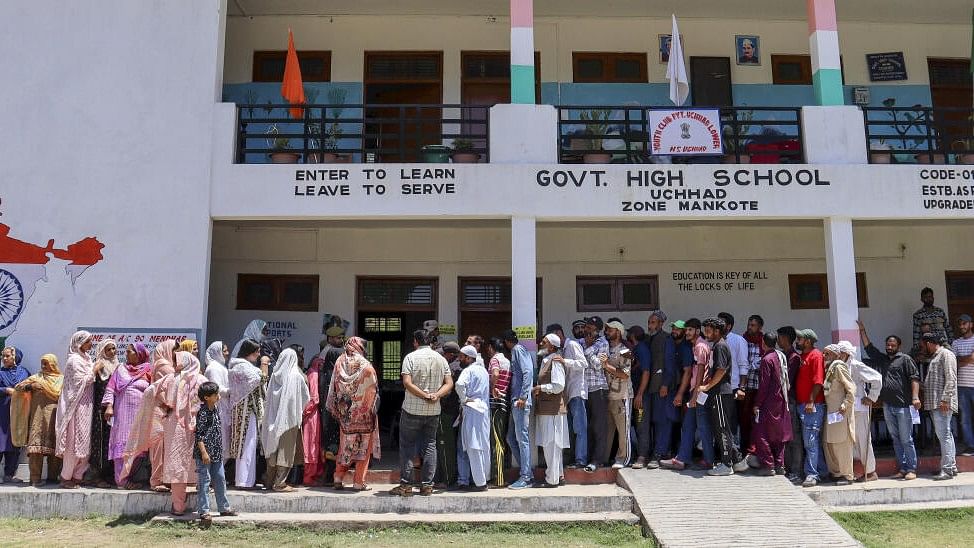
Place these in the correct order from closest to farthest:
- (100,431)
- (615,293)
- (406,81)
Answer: (100,431) < (615,293) < (406,81)

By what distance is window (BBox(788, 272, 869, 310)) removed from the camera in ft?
35.5

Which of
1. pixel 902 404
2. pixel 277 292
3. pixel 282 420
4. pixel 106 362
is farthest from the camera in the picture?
pixel 277 292

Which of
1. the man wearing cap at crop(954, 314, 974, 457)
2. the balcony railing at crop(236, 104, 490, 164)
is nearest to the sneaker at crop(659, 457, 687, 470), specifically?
the man wearing cap at crop(954, 314, 974, 457)

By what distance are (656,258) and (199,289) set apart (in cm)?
621

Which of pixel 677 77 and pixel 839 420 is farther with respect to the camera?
pixel 677 77

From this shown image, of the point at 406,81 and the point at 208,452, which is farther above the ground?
the point at 406,81

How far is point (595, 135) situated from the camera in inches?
352

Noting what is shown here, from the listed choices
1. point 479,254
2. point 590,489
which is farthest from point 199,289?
point 590,489

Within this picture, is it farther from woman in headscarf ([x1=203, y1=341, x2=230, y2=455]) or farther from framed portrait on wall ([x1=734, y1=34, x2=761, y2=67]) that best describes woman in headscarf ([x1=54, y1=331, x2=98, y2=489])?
framed portrait on wall ([x1=734, y1=34, x2=761, y2=67])

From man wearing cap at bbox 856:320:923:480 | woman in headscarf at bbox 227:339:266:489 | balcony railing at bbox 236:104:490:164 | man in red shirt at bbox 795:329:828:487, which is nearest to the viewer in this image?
woman in headscarf at bbox 227:339:266:489

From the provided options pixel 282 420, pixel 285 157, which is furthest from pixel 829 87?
pixel 282 420

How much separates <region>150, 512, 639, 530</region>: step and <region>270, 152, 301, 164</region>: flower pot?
4069 millimetres

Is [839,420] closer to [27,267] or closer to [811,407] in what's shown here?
[811,407]

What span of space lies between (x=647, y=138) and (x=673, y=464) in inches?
150
